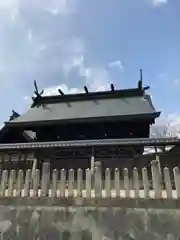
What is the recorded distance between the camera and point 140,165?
959 cm

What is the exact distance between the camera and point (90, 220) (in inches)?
204

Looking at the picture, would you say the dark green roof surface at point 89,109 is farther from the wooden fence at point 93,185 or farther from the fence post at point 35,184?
the fence post at point 35,184

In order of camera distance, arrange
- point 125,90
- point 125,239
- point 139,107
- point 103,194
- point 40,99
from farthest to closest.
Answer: point 40,99, point 125,90, point 139,107, point 103,194, point 125,239

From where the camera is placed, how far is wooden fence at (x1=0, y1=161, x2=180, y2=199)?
16.6ft

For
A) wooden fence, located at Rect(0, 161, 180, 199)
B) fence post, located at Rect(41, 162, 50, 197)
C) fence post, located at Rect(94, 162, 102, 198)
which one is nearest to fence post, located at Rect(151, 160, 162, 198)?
wooden fence, located at Rect(0, 161, 180, 199)

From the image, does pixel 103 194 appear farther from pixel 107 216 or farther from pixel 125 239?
pixel 125 239

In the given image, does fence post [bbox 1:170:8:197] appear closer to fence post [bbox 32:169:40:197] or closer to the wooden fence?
the wooden fence

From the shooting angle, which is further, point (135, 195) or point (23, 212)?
point (23, 212)

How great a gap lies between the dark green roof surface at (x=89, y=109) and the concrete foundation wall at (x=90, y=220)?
5880mm

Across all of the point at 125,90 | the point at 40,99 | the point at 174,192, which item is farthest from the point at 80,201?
the point at 40,99

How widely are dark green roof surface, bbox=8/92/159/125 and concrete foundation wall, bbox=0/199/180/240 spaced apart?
19.3 ft

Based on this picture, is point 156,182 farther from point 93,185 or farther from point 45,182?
point 45,182

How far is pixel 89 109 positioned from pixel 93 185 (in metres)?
7.65

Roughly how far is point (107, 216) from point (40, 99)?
10.9 metres
